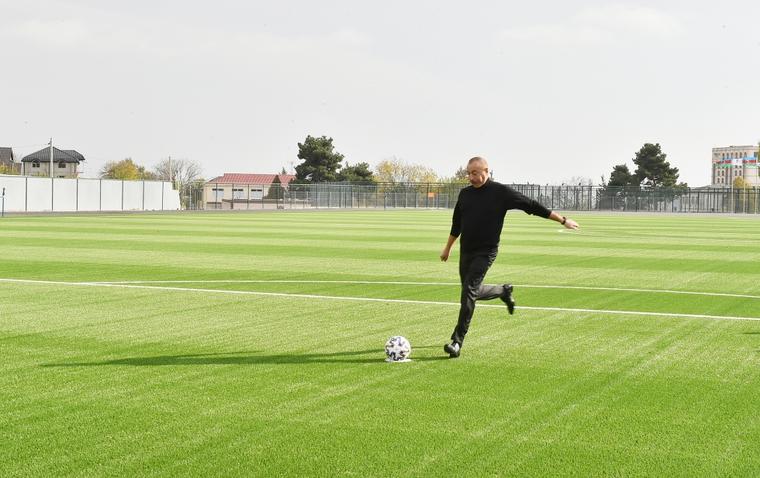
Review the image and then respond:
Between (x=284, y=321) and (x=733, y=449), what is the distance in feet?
22.3

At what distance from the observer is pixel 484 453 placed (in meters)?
6.12

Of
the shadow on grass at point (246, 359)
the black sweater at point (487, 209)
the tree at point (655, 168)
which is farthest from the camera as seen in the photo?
the tree at point (655, 168)

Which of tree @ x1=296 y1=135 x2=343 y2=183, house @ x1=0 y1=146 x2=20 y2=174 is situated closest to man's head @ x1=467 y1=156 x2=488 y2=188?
tree @ x1=296 y1=135 x2=343 y2=183

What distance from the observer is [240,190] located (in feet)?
376

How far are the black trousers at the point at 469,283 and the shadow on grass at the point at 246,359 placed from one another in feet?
1.15

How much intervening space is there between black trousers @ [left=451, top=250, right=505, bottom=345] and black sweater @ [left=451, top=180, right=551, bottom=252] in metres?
0.08

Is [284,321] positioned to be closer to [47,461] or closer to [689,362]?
[689,362]

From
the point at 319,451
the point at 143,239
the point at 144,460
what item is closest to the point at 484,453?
the point at 319,451

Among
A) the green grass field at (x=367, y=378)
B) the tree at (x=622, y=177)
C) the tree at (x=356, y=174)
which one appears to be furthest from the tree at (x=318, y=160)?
the green grass field at (x=367, y=378)

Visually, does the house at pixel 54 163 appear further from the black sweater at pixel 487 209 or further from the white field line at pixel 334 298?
the black sweater at pixel 487 209

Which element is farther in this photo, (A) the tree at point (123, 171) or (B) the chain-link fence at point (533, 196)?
(A) the tree at point (123, 171)

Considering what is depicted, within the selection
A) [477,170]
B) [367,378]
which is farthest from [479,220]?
[367,378]

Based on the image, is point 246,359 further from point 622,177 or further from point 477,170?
point 622,177

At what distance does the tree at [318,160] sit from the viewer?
121750 mm
